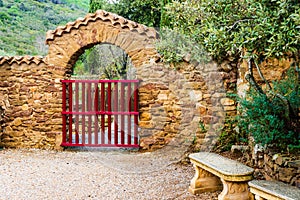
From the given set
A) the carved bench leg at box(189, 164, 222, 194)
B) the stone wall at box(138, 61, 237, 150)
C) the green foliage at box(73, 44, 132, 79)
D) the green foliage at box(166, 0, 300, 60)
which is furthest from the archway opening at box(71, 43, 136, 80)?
the carved bench leg at box(189, 164, 222, 194)

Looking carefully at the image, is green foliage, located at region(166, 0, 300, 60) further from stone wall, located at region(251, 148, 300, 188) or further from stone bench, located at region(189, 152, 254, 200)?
stone bench, located at region(189, 152, 254, 200)

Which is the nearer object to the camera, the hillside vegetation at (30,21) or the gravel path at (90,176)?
the gravel path at (90,176)

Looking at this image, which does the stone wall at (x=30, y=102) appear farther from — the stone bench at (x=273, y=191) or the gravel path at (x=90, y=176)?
the stone bench at (x=273, y=191)

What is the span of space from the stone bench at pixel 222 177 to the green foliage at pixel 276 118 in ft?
1.70

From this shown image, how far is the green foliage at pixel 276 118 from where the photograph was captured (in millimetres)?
3891

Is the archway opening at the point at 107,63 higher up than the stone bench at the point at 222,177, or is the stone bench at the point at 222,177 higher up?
the archway opening at the point at 107,63

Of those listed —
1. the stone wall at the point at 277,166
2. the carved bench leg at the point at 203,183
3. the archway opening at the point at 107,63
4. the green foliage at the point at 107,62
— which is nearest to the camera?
the stone wall at the point at 277,166

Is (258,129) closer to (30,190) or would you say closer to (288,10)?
(288,10)

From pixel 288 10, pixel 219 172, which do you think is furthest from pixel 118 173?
pixel 288 10

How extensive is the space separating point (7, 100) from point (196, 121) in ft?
13.6

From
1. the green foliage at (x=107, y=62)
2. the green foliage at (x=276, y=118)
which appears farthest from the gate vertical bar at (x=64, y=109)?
the green foliage at (x=107, y=62)

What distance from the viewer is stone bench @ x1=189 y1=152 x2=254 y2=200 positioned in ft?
11.7

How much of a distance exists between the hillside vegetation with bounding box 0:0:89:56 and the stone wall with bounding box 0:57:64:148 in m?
9.13

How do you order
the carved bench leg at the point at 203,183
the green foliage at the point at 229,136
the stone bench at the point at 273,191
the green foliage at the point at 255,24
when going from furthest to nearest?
1. the green foliage at the point at 229,136
2. the carved bench leg at the point at 203,183
3. the green foliage at the point at 255,24
4. the stone bench at the point at 273,191
